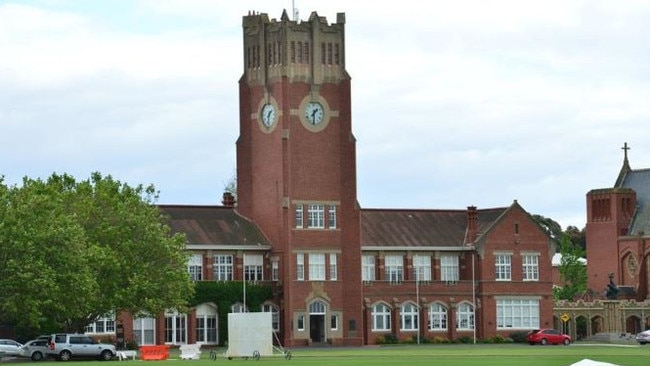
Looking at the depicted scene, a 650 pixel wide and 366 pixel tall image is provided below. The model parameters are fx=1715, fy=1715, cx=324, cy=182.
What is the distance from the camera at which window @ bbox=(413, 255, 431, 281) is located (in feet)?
423

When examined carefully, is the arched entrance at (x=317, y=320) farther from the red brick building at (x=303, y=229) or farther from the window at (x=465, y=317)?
the window at (x=465, y=317)

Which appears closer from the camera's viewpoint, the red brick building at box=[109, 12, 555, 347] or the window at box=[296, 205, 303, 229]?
the red brick building at box=[109, 12, 555, 347]

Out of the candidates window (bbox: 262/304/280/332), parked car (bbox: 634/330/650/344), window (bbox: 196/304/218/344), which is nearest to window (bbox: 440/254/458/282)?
window (bbox: 262/304/280/332)

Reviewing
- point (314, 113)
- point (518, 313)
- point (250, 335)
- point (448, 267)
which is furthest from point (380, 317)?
point (250, 335)

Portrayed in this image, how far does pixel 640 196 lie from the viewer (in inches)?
6393

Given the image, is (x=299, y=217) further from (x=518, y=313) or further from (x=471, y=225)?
(x=518, y=313)

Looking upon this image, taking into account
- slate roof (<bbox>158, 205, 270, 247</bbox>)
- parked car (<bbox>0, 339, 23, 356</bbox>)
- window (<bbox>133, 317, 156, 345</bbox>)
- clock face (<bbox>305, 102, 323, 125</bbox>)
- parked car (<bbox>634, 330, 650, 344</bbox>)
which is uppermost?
clock face (<bbox>305, 102, 323, 125</bbox>)

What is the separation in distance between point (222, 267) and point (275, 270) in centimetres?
388

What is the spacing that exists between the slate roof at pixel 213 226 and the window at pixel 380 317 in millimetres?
9990

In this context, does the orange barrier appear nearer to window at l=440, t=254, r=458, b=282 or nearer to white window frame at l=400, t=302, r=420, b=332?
white window frame at l=400, t=302, r=420, b=332

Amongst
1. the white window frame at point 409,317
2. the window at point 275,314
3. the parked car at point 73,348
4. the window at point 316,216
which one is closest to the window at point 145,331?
the window at point 275,314

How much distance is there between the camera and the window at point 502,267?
130 meters

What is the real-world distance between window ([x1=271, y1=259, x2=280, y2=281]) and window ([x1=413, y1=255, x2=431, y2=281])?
A: 490 inches

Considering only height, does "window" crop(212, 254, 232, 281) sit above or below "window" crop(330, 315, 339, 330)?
above
